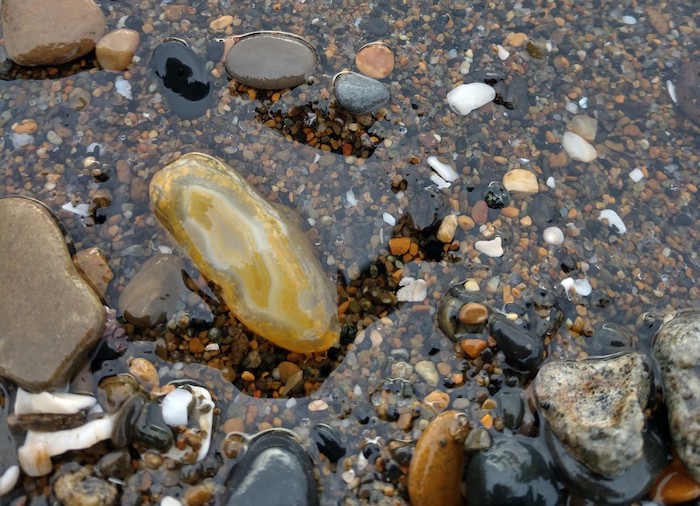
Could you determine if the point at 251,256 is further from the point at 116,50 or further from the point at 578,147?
the point at 578,147

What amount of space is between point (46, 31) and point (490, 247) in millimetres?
2476

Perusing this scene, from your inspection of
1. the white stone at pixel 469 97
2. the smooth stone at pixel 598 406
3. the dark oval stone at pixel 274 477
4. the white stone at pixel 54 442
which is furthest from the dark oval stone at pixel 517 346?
the white stone at pixel 54 442

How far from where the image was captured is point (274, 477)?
243 cm

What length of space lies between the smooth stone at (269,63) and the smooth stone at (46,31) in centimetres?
77

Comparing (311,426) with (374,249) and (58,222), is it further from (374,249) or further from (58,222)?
(58,222)

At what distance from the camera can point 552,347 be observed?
2.78 metres

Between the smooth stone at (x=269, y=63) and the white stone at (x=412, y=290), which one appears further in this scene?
the smooth stone at (x=269, y=63)

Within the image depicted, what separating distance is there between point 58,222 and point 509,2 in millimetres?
2625

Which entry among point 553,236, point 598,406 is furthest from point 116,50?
point 598,406

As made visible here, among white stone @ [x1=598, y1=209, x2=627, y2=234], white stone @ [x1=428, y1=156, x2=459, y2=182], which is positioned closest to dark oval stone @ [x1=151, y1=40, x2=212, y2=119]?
white stone @ [x1=428, y1=156, x2=459, y2=182]

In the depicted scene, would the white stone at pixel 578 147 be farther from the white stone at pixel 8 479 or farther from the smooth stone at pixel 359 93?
the white stone at pixel 8 479

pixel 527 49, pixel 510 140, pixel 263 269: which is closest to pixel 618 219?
pixel 510 140

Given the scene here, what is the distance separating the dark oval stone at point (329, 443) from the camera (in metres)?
2.58

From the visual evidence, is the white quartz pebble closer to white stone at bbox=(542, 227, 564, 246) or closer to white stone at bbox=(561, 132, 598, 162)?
white stone at bbox=(542, 227, 564, 246)
